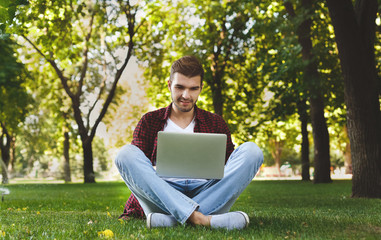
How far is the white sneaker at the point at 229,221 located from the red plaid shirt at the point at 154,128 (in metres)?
0.76

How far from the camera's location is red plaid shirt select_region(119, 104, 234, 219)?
13.9ft

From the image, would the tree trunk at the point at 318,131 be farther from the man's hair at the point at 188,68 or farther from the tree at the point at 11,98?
the man's hair at the point at 188,68

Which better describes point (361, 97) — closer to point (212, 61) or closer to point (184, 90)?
point (184, 90)

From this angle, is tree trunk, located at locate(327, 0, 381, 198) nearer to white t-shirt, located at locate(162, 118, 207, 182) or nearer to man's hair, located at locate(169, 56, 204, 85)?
white t-shirt, located at locate(162, 118, 207, 182)

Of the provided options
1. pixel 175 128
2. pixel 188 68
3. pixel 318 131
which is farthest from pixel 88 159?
pixel 188 68

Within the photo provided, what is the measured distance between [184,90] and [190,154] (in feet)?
2.31

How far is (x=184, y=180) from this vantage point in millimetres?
4090

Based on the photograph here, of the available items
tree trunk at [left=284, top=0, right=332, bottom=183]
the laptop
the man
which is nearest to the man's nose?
the man

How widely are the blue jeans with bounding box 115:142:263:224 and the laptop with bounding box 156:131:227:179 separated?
14 centimetres

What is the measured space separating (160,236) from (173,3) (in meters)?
20.9

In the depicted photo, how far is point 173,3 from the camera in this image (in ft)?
75.4

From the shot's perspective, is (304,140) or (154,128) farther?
(304,140)

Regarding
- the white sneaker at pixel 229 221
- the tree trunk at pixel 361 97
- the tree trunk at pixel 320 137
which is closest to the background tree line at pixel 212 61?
the tree trunk at pixel 320 137

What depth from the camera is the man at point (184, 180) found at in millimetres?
3699
